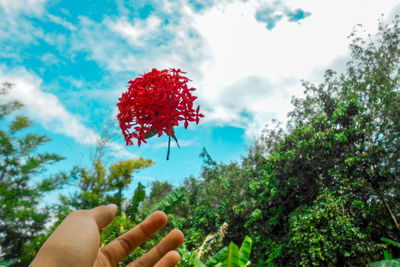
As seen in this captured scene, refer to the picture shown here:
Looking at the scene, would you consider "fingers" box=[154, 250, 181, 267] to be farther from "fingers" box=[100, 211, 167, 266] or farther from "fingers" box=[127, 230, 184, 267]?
"fingers" box=[100, 211, 167, 266]

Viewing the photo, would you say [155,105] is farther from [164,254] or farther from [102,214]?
[164,254]

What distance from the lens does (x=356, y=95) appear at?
8859mm

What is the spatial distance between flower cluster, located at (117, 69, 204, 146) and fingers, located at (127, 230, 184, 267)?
0.81m

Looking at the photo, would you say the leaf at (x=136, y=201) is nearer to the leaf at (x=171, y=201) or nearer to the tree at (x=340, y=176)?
the leaf at (x=171, y=201)

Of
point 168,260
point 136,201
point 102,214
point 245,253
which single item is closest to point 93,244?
point 102,214

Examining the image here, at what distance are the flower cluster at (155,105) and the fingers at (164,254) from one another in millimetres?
810

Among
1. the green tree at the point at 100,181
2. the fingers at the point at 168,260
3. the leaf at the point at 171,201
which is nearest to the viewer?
the fingers at the point at 168,260

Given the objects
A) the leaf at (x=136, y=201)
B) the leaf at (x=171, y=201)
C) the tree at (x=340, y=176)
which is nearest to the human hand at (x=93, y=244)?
the leaf at (x=136, y=201)

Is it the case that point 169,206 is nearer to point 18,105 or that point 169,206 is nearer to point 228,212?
point 228,212

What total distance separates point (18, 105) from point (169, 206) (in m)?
14.3

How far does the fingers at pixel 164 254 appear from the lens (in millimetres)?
1860

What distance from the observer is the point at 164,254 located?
197 centimetres

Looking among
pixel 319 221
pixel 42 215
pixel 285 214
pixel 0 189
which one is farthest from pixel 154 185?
pixel 319 221

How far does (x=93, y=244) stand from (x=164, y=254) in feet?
2.52
